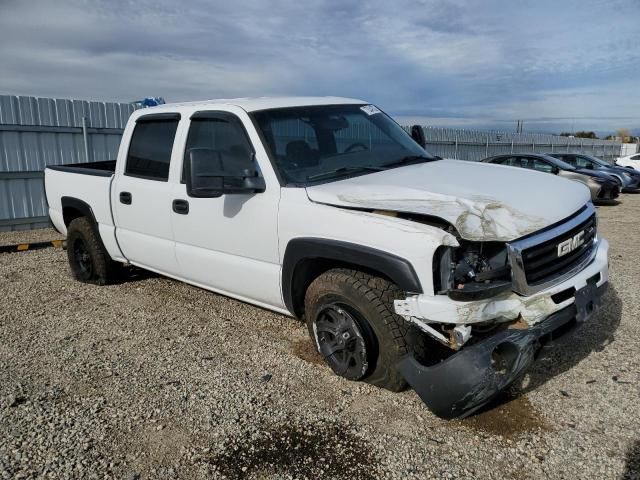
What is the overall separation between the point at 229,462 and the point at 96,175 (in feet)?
12.1

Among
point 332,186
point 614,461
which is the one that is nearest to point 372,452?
point 614,461

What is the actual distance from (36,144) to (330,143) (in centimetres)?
823

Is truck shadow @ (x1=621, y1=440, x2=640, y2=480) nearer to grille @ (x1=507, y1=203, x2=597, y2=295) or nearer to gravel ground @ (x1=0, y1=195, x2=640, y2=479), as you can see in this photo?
gravel ground @ (x1=0, y1=195, x2=640, y2=479)

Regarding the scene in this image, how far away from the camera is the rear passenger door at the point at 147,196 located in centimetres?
448

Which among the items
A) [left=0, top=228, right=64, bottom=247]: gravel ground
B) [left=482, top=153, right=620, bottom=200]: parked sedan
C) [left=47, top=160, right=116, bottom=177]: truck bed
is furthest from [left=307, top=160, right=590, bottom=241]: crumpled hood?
[left=482, top=153, right=620, bottom=200]: parked sedan

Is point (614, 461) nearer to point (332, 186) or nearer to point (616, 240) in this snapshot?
point (332, 186)

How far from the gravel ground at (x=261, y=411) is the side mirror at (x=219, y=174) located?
1299 millimetres

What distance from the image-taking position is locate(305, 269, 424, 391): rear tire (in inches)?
119

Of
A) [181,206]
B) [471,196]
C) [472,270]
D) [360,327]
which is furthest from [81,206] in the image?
[472,270]

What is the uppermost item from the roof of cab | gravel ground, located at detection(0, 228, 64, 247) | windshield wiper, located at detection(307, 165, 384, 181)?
the roof of cab

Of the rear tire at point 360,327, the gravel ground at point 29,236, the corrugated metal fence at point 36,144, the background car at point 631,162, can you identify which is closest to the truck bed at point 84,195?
the rear tire at point 360,327

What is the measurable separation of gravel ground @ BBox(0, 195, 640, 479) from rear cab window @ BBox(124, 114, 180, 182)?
4.50ft

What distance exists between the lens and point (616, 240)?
28.0 ft

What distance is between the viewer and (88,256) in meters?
5.88
